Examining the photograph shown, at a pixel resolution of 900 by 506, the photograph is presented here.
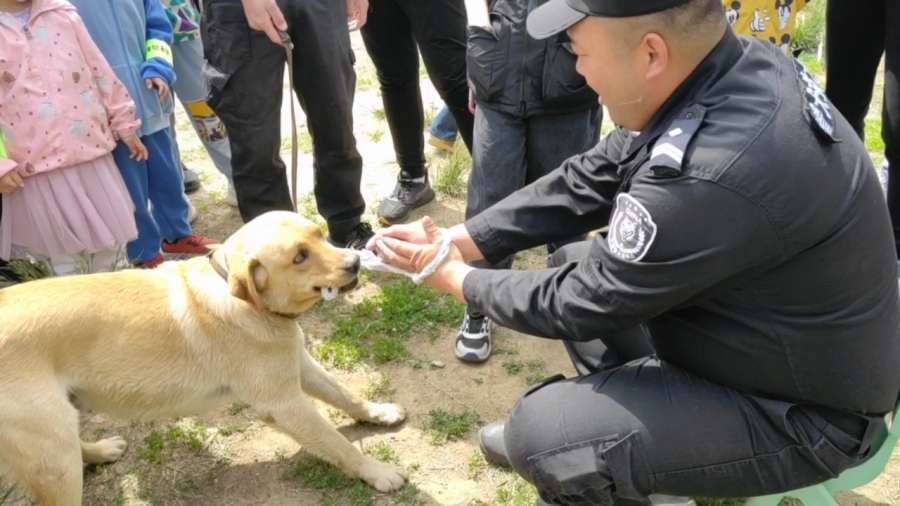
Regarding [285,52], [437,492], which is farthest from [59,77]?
[437,492]

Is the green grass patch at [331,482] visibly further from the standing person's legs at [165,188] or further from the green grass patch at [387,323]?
the standing person's legs at [165,188]

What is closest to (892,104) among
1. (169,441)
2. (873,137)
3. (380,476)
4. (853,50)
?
(853,50)

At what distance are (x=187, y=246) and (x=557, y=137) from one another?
268 centimetres

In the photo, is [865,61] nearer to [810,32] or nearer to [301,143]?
[810,32]

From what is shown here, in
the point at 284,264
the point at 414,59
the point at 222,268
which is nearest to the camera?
the point at 284,264

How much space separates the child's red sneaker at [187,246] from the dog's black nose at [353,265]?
2214 mm

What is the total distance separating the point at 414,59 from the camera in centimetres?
478

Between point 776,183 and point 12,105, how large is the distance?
141 inches

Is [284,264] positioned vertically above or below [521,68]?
below

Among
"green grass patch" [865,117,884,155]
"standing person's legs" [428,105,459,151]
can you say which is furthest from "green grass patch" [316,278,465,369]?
"green grass patch" [865,117,884,155]

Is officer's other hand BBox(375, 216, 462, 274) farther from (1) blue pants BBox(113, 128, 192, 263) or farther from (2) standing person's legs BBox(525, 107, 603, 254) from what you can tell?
(1) blue pants BBox(113, 128, 192, 263)

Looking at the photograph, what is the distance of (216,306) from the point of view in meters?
2.94

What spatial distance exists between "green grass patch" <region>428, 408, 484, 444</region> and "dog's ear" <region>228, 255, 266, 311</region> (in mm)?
1126

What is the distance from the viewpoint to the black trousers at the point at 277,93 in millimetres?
3736
